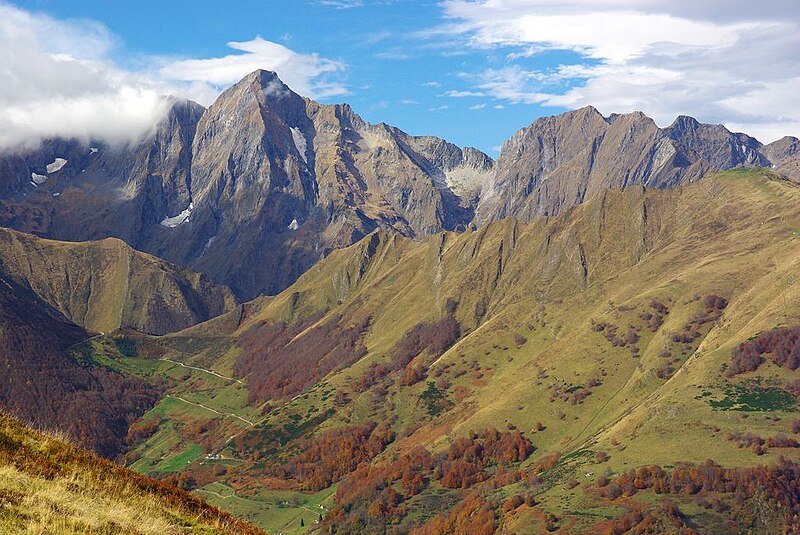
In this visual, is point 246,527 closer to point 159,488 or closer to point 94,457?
point 159,488

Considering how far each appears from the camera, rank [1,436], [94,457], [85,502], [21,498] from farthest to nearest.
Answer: [94,457] → [1,436] → [85,502] → [21,498]

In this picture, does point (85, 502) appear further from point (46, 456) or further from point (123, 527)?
point (46, 456)

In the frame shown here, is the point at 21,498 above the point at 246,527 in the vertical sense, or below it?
above

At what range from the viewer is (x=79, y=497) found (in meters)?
35.0

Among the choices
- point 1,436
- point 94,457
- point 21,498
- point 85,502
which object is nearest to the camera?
point 21,498

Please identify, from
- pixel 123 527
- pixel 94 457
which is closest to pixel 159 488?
pixel 94 457

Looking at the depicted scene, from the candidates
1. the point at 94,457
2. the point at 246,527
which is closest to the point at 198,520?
the point at 246,527

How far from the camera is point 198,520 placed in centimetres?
3938

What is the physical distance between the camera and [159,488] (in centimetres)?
4284

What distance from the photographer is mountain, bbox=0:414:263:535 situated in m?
31.4

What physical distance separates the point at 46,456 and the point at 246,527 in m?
11.6

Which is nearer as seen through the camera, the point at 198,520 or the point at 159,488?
the point at 198,520

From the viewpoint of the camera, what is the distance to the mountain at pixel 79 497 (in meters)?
31.4

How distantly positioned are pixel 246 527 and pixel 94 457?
9.42 metres
